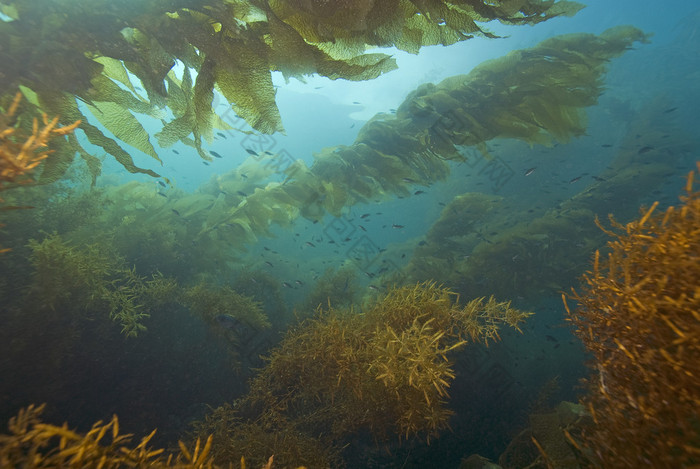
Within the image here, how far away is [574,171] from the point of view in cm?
1942

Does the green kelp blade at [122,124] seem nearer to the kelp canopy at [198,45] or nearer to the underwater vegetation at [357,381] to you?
the kelp canopy at [198,45]

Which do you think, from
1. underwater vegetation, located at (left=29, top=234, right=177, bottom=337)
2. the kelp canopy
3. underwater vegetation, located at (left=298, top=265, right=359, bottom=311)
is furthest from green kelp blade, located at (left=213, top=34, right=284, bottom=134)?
underwater vegetation, located at (left=298, top=265, right=359, bottom=311)

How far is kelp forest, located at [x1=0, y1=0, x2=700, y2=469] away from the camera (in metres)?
1.62

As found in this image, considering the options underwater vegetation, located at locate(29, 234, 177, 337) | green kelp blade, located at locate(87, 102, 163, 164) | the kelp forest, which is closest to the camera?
the kelp forest

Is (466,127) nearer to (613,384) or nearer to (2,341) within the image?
(613,384)

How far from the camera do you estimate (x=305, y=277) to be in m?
12.0

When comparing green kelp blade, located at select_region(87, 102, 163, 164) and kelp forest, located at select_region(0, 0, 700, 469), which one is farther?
green kelp blade, located at select_region(87, 102, 163, 164)

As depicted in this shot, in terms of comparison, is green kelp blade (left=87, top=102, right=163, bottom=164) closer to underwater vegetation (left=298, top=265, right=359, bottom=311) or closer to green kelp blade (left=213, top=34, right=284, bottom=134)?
green kelp blade (left=213, top=34, right=284, bottom=134)

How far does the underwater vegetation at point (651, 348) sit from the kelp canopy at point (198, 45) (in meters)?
1.79

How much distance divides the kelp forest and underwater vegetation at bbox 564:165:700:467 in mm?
14

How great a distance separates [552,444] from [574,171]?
22403 millimetres

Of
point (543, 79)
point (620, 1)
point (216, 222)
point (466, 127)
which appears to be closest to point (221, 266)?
point (216, 222)

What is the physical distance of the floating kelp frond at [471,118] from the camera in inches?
201

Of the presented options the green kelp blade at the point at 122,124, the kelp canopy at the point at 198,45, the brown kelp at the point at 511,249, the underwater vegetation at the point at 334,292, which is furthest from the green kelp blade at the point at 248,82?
the underwater vegetation at the point at 334,292
